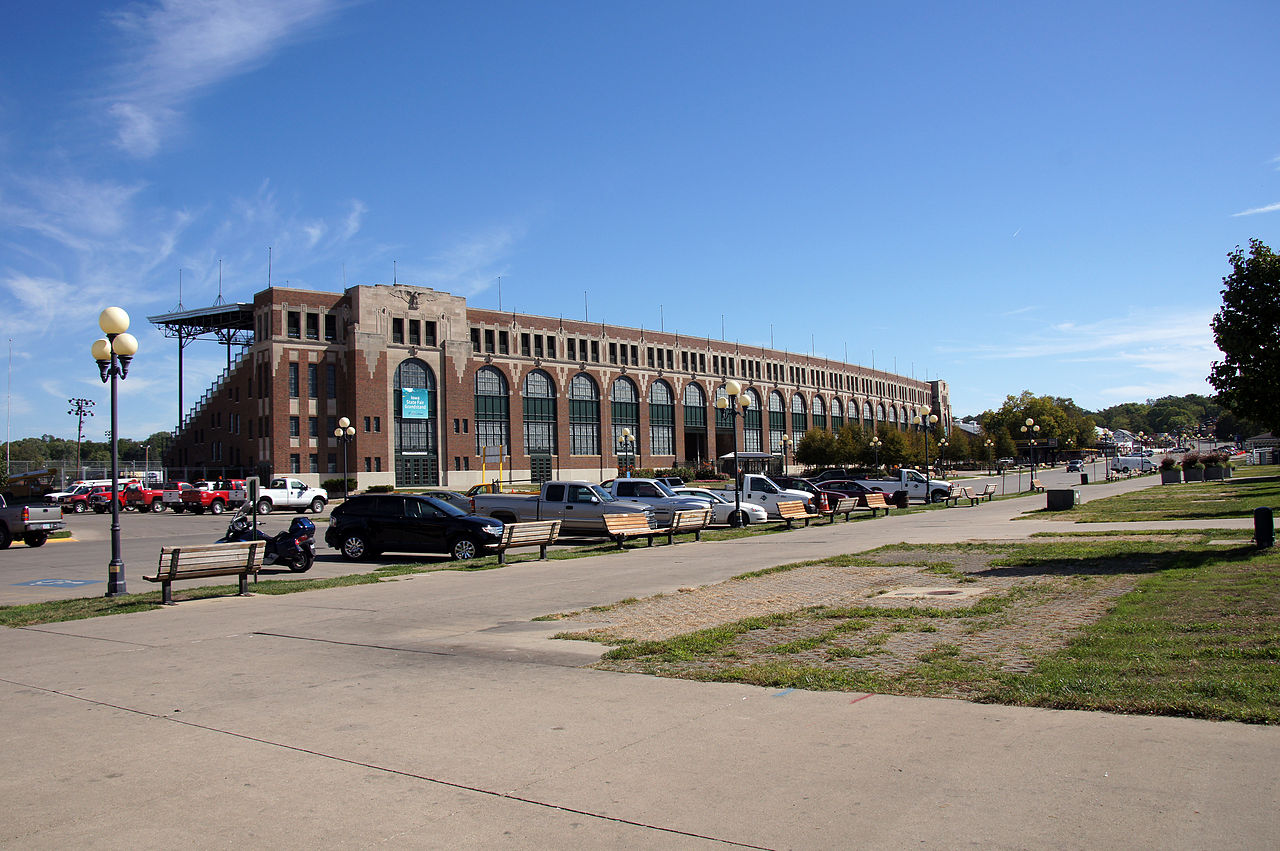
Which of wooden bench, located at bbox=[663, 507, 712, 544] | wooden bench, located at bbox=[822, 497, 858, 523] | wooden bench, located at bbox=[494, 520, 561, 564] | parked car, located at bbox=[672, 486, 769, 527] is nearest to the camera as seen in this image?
wooden bench, located at bbox=[494, 520, 561, 564]

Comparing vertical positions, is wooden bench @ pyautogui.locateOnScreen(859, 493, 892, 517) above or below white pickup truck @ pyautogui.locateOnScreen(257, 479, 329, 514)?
below

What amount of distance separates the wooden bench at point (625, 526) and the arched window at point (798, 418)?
286 ft

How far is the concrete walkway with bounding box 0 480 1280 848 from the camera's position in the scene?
4.52 meters

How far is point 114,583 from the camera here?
15.0 metres

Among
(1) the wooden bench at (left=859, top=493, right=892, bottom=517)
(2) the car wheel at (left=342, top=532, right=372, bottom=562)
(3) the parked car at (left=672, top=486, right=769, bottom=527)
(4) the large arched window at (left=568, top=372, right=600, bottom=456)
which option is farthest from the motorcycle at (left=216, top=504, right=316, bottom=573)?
(4) the large arched window at (left=568, top=372, right=600, bottom=456)

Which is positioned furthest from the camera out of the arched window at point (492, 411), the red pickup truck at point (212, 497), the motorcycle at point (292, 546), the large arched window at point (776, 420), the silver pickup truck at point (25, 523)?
the large arched window at point (776, 420)

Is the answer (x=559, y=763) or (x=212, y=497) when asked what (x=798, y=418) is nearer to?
(x=212, y=497)

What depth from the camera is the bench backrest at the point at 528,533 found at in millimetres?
19500

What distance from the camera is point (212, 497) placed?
48188 millimetres

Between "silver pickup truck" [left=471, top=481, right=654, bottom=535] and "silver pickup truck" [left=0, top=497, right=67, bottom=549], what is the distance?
1471 centimetres

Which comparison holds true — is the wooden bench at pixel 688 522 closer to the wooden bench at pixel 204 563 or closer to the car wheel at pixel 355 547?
the car wheel at pixel 355 547

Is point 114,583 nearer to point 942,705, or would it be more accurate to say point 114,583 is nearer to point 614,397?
point 942,705

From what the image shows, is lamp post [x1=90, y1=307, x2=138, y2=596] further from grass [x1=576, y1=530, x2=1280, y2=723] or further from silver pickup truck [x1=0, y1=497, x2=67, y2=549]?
silver pickup truck [x1=0, y1=497, x2=67, y2=549]


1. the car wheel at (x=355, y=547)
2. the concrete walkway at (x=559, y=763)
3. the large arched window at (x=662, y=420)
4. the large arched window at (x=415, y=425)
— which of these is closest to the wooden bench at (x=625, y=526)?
the car wheel at (x=355, y=547)
